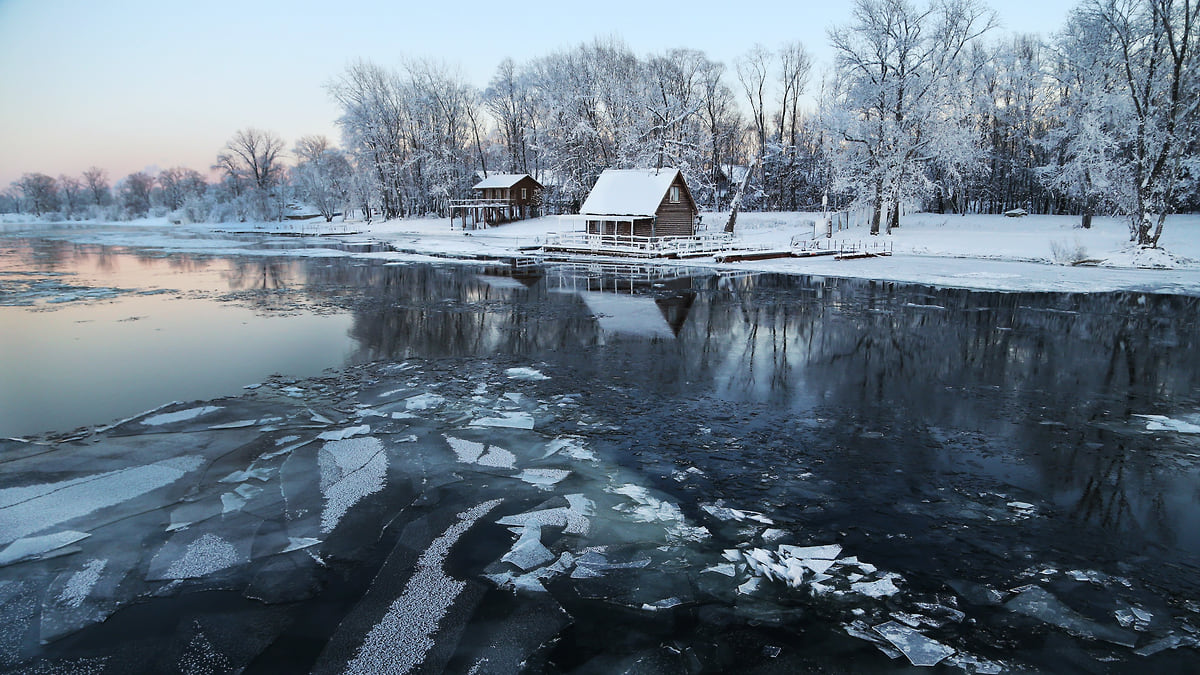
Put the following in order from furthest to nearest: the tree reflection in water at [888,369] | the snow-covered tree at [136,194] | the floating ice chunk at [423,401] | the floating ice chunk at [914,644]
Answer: the snow-covered tree at [136,194] < the floating ice chunk at [423,401] < the tree reflection in water at [888,369] < the floating ice chunk at [914,644]

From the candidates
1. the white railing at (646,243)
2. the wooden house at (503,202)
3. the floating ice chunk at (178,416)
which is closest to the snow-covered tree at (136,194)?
the wooden house at (503,202)

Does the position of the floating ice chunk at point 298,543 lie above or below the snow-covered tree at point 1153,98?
below

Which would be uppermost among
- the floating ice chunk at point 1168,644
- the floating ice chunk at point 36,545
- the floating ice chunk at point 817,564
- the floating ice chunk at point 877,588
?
the floating ice chunk at point 36,545

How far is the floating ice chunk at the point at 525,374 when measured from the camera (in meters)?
11.9

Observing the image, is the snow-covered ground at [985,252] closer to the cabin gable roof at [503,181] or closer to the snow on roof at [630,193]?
the snow on roof at [630,193]

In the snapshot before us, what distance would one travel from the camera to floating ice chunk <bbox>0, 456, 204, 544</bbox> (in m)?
6.43

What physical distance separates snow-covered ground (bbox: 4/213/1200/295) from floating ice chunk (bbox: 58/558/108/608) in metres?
28.0

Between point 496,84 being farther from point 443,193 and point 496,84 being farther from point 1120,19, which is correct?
point 1120,19

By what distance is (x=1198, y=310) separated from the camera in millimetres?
19422

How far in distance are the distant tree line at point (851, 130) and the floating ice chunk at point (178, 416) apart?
3960 centimetres

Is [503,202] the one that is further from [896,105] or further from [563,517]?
[563,517]

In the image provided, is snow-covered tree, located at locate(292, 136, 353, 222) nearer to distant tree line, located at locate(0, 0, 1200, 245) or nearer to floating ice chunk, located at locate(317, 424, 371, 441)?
distant tree line, located at locate(0, 0, 1200, 245)

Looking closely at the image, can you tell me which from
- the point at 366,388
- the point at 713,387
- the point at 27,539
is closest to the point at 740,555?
the point at 713,387

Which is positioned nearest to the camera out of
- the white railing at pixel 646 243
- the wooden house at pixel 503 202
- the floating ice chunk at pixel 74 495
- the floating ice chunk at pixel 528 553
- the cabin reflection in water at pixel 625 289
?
the floating ice chunk at pixel 528 553
